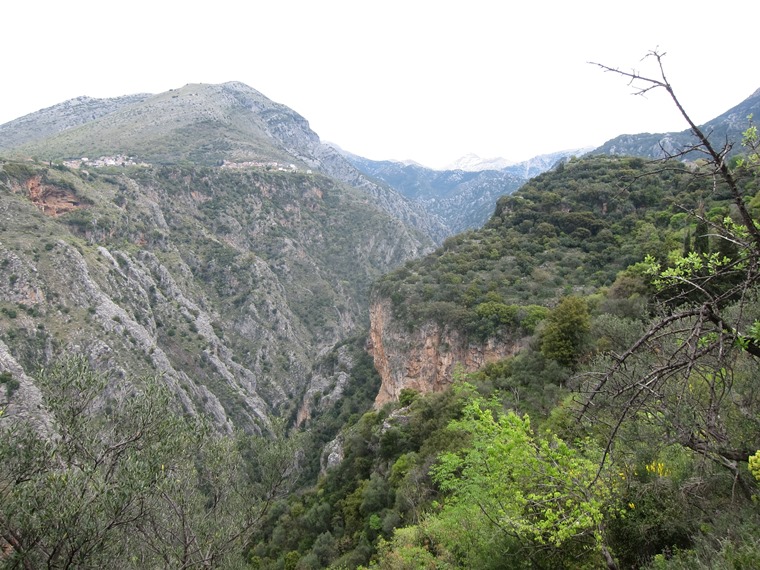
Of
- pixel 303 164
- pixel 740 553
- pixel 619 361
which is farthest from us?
pixel 303 164

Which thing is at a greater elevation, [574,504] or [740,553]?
[740,553]

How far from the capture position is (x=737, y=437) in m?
6.20

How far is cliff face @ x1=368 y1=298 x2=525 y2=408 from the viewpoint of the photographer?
3139cm

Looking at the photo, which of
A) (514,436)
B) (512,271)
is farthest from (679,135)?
(514,436)

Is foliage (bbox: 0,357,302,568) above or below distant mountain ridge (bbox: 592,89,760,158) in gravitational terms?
below

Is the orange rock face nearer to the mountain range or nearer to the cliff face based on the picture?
the mountain range

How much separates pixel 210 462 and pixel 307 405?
154 ft

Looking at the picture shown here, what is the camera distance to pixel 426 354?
35.5m

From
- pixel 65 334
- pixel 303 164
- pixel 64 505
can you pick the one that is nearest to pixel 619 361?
pixel 64 505

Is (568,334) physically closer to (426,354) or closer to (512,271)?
(426,354)

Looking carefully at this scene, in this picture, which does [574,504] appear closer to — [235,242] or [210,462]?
[210,462]

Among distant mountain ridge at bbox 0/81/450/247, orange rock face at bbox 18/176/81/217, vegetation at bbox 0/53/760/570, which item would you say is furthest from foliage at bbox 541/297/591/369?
distant mountain ridge at bbox 0/81/450/247

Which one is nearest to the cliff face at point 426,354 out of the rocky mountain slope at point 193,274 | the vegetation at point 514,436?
the vegetation at point 514,436

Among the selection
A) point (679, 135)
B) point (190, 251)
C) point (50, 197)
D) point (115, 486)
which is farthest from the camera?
point (679, 135)
